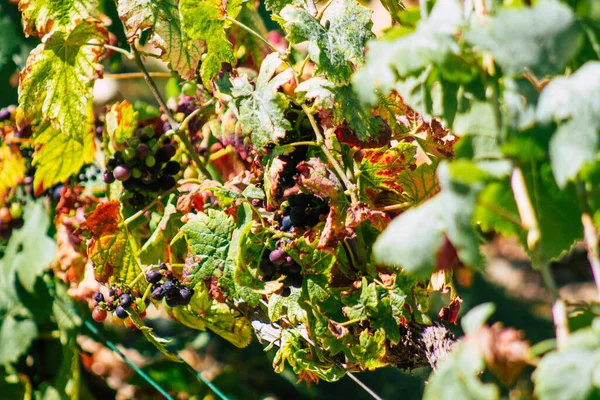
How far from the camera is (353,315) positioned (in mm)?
981

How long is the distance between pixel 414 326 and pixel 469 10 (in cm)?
44

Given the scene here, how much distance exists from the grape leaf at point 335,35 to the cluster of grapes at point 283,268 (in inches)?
10.1

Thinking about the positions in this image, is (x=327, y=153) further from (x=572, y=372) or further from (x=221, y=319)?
(x=572, y=372)

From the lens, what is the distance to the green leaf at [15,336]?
5.32 feet

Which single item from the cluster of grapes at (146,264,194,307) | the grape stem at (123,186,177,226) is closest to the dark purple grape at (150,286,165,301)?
the cluster of grapes at (146,264,194,307)

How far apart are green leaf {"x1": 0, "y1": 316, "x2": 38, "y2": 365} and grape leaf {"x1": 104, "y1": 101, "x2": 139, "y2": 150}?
659 mm

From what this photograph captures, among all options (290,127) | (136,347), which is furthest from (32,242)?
(290,127)

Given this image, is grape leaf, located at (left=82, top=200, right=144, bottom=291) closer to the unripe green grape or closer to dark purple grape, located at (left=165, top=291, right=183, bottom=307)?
dark purple grape, located at (left=165, top=291, right=183, bottom=307)

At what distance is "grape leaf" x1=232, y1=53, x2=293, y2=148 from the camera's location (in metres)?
0.97

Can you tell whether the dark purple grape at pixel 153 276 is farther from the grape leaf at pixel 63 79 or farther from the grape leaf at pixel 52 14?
the grape leaf at pixel 52 14

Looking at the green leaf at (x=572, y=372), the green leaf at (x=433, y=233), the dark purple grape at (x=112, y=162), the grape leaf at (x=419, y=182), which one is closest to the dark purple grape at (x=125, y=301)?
the dark purple grape at (x=112, y=162)

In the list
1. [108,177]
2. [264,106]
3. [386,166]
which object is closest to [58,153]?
[108,177]

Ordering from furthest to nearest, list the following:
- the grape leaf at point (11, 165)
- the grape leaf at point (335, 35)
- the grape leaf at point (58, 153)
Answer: the grape leaf at point (11, 165), the grape leaf at point (58, 153), the grape leaf at point (335, 35)

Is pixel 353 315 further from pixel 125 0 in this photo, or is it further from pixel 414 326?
pixel 125 0
